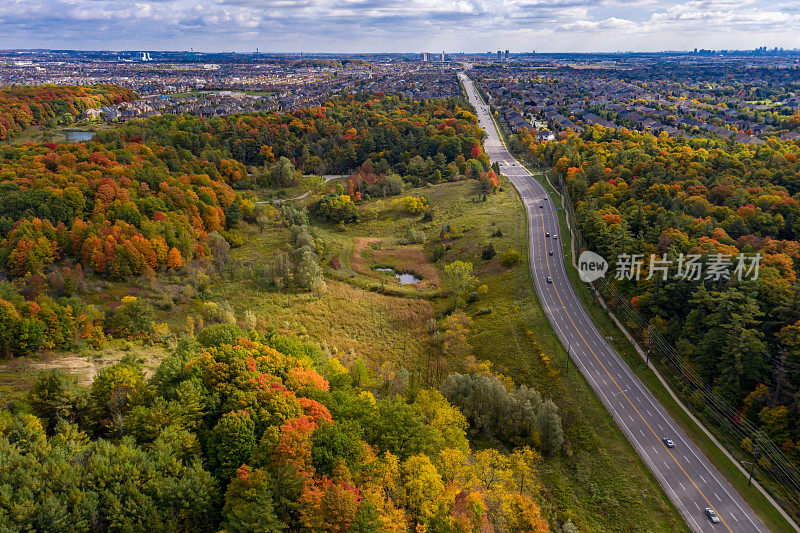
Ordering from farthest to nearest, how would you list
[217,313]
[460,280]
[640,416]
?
1. [460,280]
2. [217,313]
3. [640,416]

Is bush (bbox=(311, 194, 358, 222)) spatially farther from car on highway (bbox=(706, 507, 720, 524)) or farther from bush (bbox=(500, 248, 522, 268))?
car on highway (bbox=(706, 507, 720, 524))

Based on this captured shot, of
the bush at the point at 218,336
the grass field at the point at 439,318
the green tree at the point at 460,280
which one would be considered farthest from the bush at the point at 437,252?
the bush at the point at 218,336

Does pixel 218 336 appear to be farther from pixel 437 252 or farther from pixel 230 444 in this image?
pixel 437 252

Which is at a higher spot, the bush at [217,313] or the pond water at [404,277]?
the bush at [217,313]

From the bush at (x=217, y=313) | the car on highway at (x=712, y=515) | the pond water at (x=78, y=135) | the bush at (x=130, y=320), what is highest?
the pond water at (x=78, y=135)

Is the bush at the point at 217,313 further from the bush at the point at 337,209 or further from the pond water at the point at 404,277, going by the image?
the bush at the point at 337,209

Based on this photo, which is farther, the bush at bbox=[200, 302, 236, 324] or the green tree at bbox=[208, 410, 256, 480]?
the bush at bbox=[200, 302, 236, 324]

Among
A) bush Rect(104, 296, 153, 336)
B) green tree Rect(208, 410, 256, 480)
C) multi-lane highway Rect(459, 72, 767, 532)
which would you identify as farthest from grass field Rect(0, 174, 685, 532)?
green tree Rect(208, 410, 256, 480)

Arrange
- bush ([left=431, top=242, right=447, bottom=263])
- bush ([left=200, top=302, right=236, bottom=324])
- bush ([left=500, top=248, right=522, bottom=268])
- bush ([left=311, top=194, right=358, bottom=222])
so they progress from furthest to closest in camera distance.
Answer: bush ([left=311, top=194, right=358, bottom=222]) → bush ([left=431, top=242, right=447, bottom=263]) → bush ([left=500, top=248, right=522, bottom=268]) → bush ([left=200, top=302, right=236, bottom=324])

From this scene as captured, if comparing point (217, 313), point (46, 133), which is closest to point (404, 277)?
point (217, 313)
